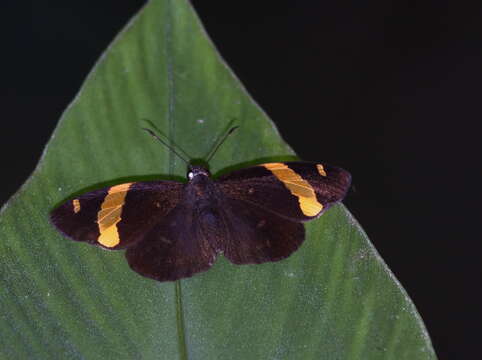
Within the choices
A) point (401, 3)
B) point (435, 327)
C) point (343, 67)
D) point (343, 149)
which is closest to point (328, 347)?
point (435, 327)

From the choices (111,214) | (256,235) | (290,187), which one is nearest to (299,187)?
(290,187)

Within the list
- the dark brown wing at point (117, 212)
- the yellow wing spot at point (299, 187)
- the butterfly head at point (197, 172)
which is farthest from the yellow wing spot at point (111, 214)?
the yellow wing spot at point (299, 187)

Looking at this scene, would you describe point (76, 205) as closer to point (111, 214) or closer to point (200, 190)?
point (111, 214)

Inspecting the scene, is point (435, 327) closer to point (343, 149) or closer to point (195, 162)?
point (343, 149)

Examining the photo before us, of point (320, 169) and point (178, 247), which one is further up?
point (320, 169)

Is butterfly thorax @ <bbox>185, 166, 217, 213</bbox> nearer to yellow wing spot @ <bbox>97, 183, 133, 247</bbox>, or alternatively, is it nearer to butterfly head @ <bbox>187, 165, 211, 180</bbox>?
butterfly head @ <bbox>187, 165, 211, 180</bbox>

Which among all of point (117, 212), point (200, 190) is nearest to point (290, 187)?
point (200, 190)

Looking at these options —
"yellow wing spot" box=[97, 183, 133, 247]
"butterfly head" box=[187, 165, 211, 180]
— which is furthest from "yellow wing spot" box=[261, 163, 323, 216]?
"yellow wing spot" box=[97, 183, 133, 247]
